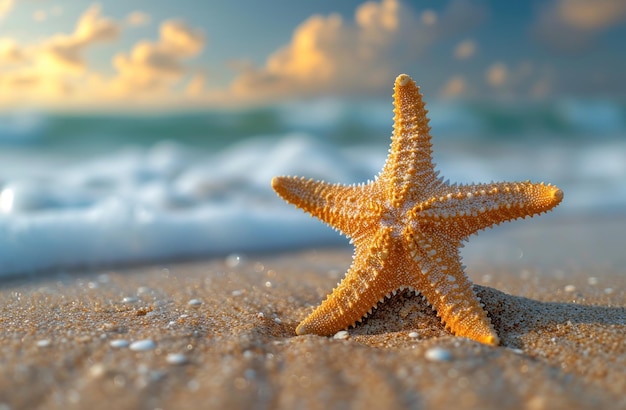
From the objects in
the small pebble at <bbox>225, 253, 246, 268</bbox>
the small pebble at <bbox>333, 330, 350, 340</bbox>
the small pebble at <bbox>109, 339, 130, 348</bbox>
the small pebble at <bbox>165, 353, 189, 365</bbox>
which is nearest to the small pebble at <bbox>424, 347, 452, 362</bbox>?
the small pebble at <bbox>333, 330, 350, 340</bbox>

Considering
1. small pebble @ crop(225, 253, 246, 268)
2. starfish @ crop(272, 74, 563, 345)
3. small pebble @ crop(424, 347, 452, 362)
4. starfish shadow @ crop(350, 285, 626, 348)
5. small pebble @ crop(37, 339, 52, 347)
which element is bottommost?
small pebble @ crop(37, 339, 52, 347)

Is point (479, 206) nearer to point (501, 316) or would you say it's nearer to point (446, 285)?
point (446, 285)

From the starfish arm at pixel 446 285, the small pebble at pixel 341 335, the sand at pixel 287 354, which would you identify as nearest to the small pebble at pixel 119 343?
the sand at pixel 287 354

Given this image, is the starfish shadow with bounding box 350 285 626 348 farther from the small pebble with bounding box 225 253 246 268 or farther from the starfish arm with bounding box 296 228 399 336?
the small pebble with bounding box 225 253 246 268

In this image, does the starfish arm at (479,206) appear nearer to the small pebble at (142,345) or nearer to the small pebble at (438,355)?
the small pebble at (438,355)

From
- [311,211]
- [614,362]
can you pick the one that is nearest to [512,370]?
[614,362]

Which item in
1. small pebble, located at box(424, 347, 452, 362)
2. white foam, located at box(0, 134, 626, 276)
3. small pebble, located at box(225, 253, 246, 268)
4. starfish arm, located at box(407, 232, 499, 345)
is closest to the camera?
small pebble, located at box(424, 347, 452, 362)
